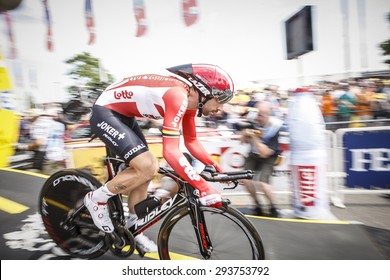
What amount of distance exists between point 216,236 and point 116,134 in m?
0.99

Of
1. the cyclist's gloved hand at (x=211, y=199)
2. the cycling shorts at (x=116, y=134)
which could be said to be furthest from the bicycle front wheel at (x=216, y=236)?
the cycling shorts at (x=116, y=134)

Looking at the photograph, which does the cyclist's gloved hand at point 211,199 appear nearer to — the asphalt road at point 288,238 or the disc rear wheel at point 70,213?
the asphalt road at point 288,238

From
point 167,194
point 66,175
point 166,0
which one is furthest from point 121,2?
point 167,194

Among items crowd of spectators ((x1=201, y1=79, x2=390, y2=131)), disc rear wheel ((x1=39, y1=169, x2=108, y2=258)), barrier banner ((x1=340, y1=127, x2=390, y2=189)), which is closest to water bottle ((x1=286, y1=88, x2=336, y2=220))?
barrier banner ((x1=340, y1=127, x2=390, y2=189))

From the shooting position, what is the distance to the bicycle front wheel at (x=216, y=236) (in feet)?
5.87

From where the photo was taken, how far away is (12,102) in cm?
426

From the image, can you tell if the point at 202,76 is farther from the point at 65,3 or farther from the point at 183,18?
the point at 65,3

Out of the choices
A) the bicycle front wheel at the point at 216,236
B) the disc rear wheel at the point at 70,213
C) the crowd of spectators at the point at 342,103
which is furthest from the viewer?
the crowd of spectators at the point at 342,103

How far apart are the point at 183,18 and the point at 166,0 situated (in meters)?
0.24

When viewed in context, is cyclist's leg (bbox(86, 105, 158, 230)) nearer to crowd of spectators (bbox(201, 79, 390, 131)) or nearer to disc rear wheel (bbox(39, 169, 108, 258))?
disc rear wheel (bbox(39, 169, 108, 258))

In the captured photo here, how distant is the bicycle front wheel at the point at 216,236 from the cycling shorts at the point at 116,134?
49 centimetres

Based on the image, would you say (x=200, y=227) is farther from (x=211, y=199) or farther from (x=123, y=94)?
(x=123, y=94)

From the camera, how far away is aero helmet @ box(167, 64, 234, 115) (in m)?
1.96

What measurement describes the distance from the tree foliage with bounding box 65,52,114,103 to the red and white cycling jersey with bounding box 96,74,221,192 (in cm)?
98
